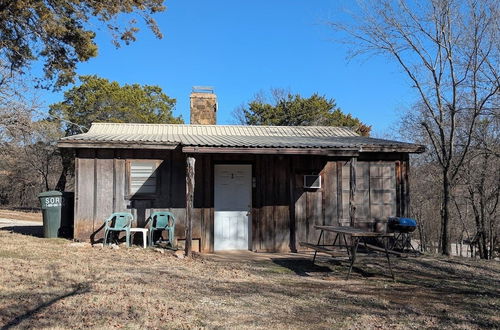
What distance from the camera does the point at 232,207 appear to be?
10.8 meters

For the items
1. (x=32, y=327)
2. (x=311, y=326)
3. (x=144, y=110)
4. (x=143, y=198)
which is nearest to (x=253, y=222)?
(x=143, y=198)

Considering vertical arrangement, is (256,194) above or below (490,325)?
above

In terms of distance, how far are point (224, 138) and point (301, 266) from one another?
390 centimetres

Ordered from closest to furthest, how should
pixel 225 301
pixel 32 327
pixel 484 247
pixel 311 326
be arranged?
pixel 32 327 < pixel 311 326 < pixel 225 301 < pixel 484 247

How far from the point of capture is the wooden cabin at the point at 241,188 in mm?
10516

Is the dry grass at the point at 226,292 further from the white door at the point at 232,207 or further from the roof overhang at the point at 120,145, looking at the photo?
the roof overhang at the point at 120,145

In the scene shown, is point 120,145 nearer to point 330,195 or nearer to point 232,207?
point 232,207

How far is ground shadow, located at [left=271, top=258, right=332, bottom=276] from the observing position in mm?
8438

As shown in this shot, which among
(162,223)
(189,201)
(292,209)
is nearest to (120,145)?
(162,223)

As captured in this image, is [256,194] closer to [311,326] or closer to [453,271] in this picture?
[453,271]

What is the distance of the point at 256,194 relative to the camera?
35.7 feet

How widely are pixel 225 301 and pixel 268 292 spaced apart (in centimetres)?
89

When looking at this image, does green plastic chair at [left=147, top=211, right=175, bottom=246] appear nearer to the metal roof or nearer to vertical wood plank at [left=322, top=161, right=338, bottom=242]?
the metal roof

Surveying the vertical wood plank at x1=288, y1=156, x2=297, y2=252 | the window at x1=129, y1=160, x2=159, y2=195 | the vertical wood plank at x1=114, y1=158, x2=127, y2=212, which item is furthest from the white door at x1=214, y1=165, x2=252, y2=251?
the vertical wood plank at x1=114, y1=158, x2=127, y2=212
